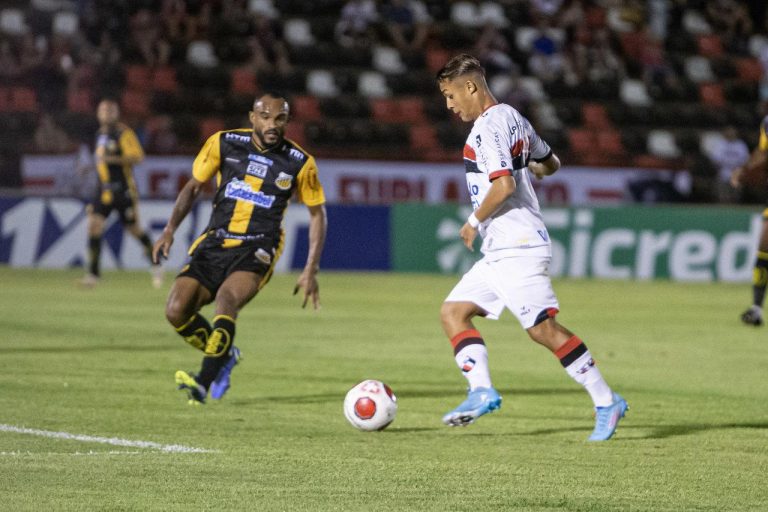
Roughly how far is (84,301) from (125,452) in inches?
390

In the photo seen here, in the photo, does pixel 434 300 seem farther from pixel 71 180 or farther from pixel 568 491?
pixel 568 491

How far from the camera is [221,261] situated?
9344 millimetres

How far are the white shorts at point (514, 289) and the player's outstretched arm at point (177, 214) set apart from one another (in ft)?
6.71

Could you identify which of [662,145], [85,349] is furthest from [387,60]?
[85,349]

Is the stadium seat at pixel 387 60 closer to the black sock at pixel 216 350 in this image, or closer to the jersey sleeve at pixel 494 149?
the black sock at pixel 216 350

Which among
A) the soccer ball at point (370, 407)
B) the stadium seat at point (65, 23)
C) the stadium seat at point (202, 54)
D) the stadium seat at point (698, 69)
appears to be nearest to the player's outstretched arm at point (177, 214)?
the soccer ball at point (370, 407)

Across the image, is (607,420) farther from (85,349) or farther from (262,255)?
(85,349)

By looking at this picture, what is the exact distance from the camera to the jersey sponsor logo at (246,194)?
30.7ft

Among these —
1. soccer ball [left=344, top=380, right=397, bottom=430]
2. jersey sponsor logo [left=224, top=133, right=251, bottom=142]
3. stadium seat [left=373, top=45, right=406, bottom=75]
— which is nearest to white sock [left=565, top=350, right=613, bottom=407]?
soccer ball [left=344, top=380, right=397, bottom=430]

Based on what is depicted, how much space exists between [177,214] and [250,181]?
60 centimetres

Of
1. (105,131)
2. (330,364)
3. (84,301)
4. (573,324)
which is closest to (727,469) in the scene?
(330,364)

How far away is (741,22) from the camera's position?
101 feet

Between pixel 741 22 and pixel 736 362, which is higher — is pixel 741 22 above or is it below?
above

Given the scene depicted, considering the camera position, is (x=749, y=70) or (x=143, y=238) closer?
(x=143, y=238)
